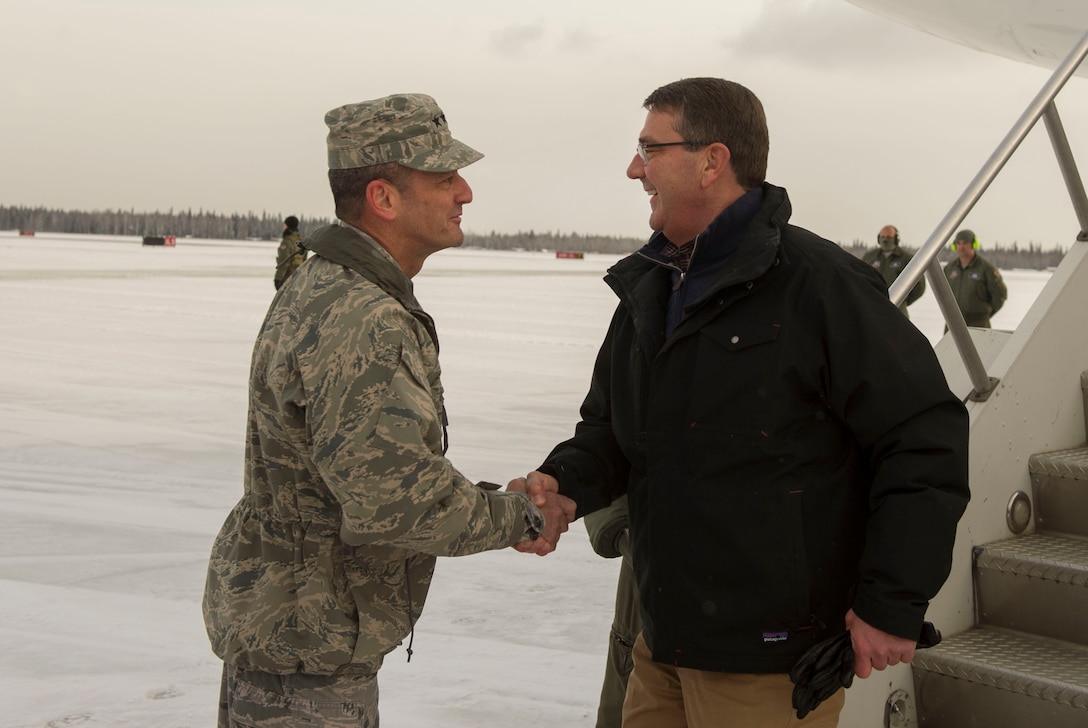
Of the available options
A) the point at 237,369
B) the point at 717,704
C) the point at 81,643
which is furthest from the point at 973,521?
the point at 237,369

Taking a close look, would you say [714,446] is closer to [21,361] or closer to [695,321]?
[695,321]

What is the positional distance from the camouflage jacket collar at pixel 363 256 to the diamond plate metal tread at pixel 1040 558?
6.38 feet

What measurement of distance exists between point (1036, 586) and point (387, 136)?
2.19m

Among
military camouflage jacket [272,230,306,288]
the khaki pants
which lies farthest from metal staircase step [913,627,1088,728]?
military camouflage jacket [272,230,306,288]

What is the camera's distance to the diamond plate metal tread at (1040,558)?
2.87 meters

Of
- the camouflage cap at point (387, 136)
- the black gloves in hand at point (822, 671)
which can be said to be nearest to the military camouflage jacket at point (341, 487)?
the camouflage cap at point (387, 136)

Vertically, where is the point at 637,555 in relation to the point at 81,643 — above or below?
above

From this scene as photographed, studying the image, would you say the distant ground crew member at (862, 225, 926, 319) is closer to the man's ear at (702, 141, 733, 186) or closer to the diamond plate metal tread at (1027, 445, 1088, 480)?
the diamond plate metal tread at (1027, 445, 1088, 480)

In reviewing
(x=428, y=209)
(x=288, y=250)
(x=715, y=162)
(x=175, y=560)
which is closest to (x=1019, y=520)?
(x=715, y=162)

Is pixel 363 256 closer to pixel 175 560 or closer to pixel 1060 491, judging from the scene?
pixel 1060 491

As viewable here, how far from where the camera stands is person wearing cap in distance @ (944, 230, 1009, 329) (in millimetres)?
10484

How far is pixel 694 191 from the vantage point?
7.10ft

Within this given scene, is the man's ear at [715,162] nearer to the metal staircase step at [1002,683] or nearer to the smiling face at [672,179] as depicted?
the smiling face at [672,179]

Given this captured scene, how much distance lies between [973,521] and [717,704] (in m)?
1.38
